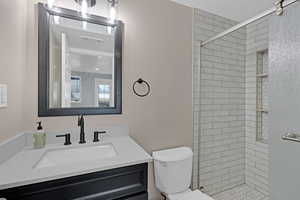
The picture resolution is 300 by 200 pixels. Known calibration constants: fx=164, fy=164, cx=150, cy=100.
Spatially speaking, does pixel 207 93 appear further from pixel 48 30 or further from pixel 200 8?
pixel 48 30

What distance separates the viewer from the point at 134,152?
112cm

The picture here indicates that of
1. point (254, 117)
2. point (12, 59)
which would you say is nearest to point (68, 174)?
point (12, 59)

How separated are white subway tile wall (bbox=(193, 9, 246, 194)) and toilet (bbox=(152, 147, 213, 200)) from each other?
1.45ft

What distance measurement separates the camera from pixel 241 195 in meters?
2.11

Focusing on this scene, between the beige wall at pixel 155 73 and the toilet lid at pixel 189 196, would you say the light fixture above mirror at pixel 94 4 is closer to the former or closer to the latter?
the beige wall at pixel 155 73

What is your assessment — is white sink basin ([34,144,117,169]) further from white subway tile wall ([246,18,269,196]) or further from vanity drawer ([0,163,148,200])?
white subway tile wall ([246,18,269,196])

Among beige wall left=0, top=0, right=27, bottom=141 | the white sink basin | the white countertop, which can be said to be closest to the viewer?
the white countertop

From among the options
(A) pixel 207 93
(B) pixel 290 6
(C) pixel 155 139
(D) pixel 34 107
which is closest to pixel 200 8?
(B) pixel 290 6

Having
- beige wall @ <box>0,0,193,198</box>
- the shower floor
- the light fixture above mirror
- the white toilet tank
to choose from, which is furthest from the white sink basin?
the shower floor

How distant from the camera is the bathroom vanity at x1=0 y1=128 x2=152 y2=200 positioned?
0.76 meters

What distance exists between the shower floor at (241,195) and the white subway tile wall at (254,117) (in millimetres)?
68

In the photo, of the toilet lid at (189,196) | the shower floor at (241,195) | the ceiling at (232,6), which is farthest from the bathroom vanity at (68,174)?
the ceiling at (232,6)

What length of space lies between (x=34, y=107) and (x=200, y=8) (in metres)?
2.01

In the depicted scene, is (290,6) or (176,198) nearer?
(290,6)
